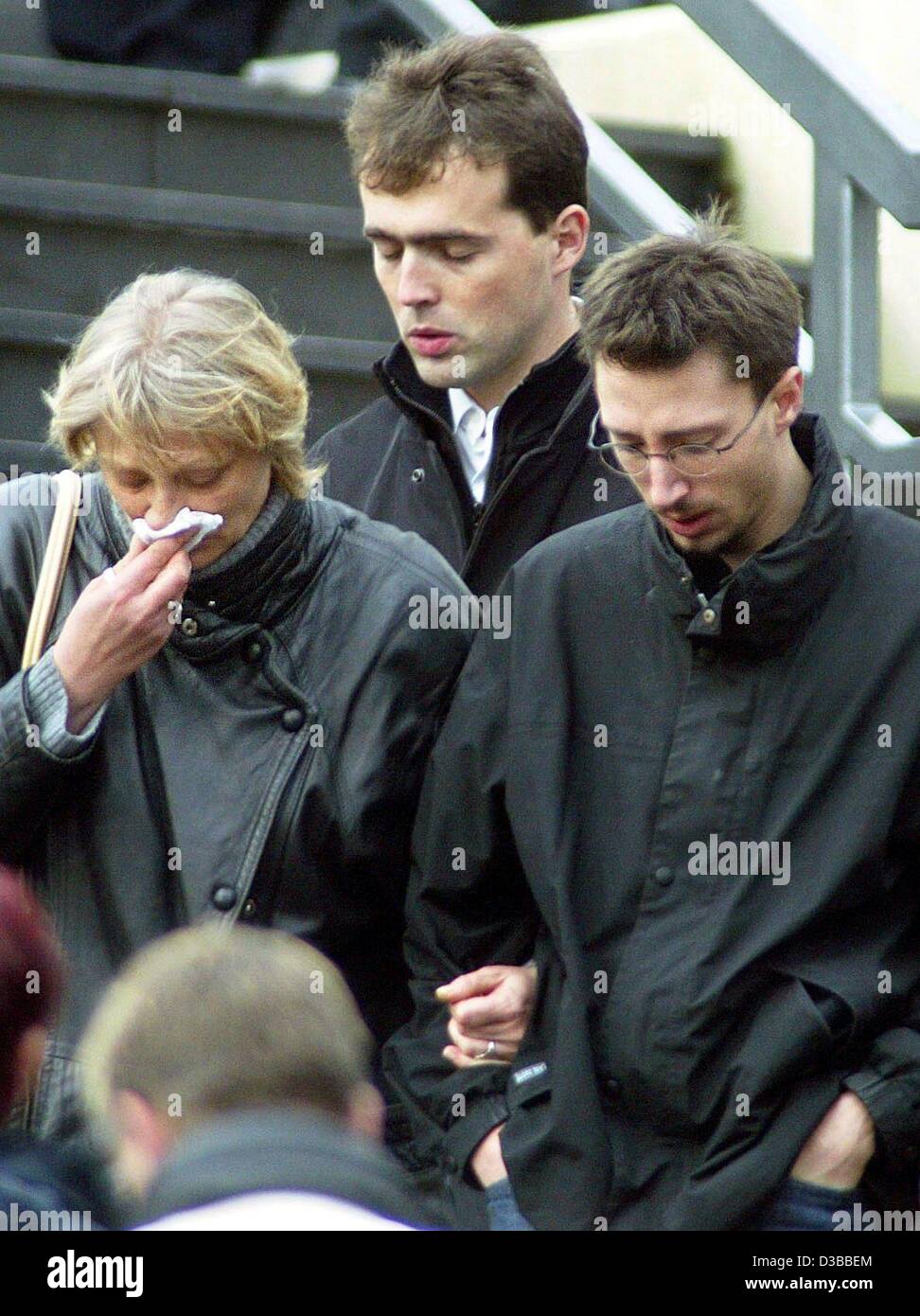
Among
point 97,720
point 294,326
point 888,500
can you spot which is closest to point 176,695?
point 97,720

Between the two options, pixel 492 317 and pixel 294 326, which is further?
pixel 294 326

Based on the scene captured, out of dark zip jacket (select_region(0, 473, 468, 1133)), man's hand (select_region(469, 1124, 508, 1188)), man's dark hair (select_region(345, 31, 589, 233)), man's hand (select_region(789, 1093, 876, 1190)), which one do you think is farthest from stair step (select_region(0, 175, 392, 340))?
man's hand (select_region(789, 1093, 876, 1190))

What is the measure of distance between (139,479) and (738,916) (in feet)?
3.97

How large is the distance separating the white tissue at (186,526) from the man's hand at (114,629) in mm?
16

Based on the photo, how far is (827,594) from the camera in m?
3.66

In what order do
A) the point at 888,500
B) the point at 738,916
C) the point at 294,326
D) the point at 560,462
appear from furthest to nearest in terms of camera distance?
the point at 294,326, the point at 888,500, the point at 560,462, the point at 738,916

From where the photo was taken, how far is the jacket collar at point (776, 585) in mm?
3604

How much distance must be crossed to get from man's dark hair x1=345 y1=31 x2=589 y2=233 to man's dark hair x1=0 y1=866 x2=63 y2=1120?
2195 millimetres

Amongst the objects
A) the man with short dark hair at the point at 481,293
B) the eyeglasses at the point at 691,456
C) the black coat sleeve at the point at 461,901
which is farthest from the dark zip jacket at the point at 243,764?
the man with short dark hair at the point at 481,293

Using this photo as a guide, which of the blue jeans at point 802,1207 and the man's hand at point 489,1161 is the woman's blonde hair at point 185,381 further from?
the blue jeans at point 802,1207

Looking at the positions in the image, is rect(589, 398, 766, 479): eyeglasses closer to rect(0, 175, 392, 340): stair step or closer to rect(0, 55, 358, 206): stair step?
rect(0, 175, 392, 340): stair step

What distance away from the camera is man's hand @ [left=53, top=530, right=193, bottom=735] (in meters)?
3.81
